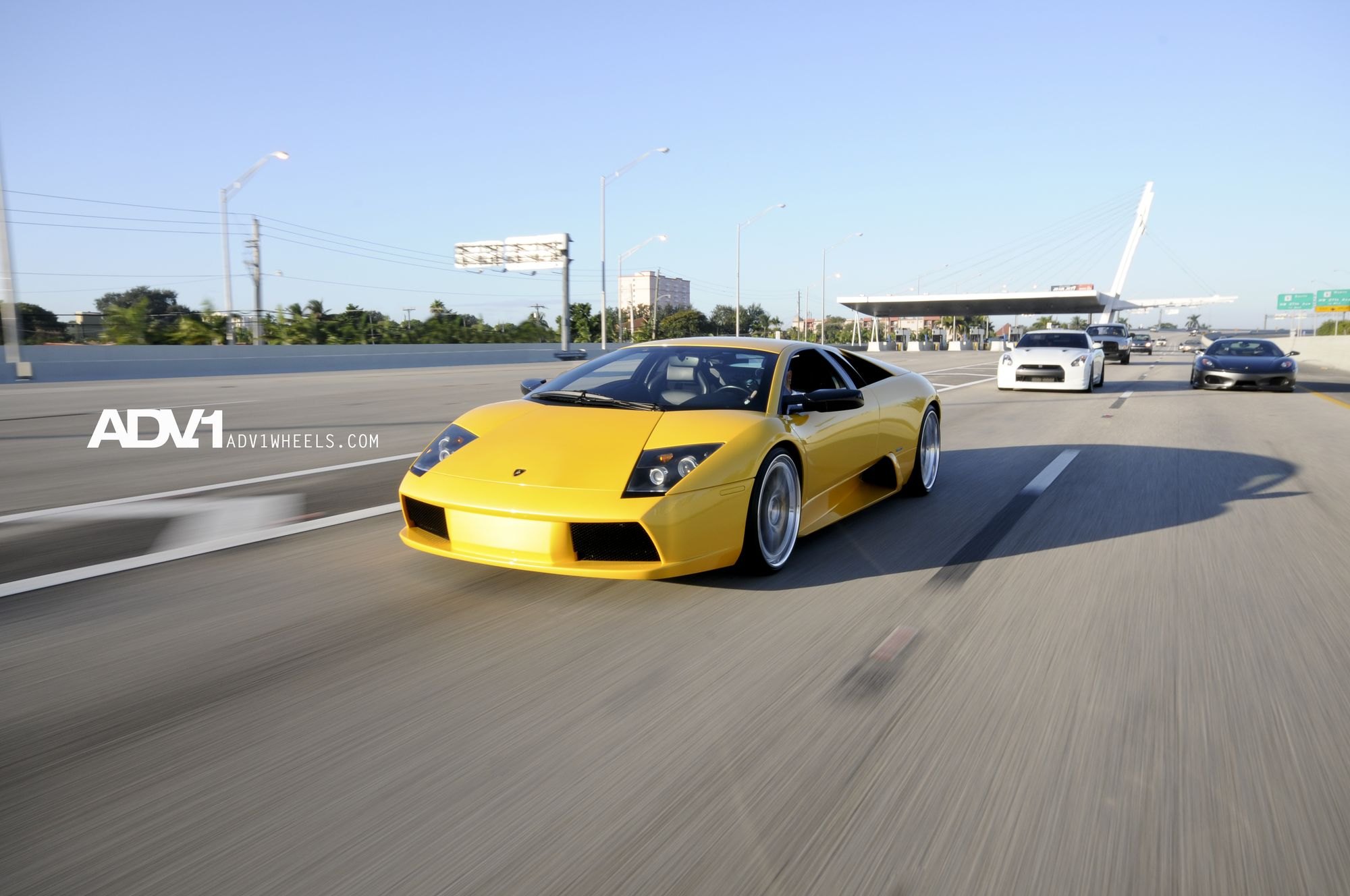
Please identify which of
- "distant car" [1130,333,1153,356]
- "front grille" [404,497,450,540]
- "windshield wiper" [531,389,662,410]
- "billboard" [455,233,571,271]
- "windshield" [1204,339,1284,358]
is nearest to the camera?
"front grille" [404,497,450,540]

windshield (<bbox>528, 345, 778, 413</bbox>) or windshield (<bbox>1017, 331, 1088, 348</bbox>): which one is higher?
windshield (<bbox>1017, 331, 1088, 348</bbox>)

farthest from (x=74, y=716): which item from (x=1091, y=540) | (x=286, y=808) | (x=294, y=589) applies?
(x=1091, y=540)

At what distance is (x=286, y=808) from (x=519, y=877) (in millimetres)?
700

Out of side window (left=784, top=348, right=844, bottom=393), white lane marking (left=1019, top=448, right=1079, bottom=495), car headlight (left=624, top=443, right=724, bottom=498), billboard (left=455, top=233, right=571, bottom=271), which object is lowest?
white lane marking (left=1019, top=448, right=1079, bottom=495)

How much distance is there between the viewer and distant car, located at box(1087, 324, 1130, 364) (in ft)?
112

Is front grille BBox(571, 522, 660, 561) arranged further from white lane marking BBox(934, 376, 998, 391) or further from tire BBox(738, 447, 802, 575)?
white lane marking BBox(934, 376, 998, 391)

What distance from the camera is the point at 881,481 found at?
6.36 m

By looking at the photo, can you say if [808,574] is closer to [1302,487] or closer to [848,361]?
A: [848,361]

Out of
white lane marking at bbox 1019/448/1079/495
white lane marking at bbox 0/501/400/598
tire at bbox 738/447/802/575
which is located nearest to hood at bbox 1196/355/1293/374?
white lane marking at bbox 1019/448/1079/495

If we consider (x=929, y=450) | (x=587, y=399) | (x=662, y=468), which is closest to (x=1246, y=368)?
(x=929, y=450)

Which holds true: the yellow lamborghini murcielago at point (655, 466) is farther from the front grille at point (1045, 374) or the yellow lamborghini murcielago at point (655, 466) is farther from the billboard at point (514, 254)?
the billboard at point (514, 254)

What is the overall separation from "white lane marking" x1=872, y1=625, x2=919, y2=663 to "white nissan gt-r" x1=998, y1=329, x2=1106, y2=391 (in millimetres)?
16903

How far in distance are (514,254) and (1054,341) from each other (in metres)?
51.0

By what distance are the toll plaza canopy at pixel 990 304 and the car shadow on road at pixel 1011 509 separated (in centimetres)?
7204
